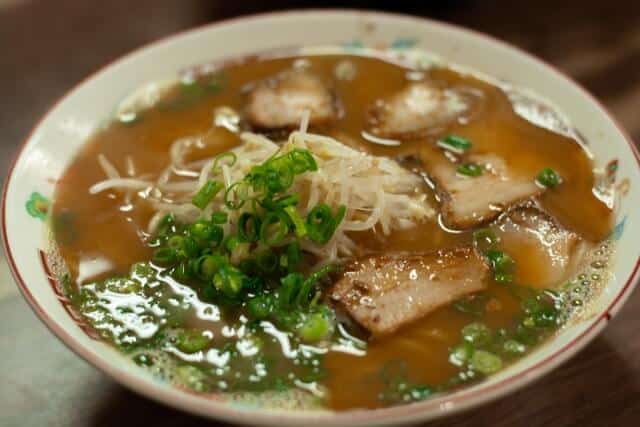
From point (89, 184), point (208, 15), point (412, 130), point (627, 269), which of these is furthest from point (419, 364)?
point (208, 15)

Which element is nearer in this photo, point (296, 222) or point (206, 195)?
point (296, 222)

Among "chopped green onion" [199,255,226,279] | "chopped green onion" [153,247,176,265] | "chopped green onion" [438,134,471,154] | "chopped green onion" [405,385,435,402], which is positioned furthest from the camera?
"chopped green onion" [438,134,471,154]

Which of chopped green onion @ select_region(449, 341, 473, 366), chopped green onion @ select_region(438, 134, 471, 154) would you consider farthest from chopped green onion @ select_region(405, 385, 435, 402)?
chopped green onion @ select_region(438, 134, 471, 154)

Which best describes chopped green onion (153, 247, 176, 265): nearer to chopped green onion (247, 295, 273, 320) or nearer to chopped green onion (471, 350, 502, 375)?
chopped green onion (247, 295, 273, 320)

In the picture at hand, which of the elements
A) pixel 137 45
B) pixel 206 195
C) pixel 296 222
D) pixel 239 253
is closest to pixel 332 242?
pixel 296 222

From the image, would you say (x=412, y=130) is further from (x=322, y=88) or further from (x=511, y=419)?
(x=511, y=419)

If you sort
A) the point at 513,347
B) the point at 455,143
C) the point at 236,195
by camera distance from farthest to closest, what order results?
the point at 455,143 → the point at 236,195 → the point at 513,347

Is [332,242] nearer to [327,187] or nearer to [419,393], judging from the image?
[327,187]
